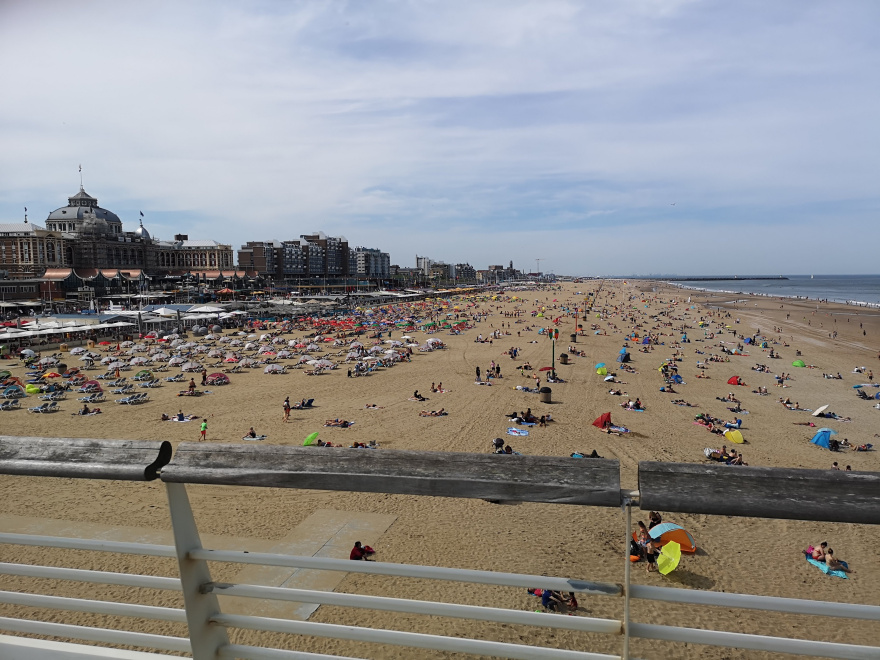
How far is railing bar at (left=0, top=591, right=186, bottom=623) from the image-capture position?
4.32 feet

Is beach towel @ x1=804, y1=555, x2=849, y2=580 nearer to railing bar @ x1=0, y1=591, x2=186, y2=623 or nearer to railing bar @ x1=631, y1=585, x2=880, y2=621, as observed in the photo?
railing bar @ x1=631, y1=585, x2=880, y2=621

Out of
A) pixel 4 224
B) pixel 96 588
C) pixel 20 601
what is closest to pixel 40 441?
pixel 20 601

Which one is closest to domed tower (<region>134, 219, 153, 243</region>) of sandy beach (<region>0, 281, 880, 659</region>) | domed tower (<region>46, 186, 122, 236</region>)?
domed tower (<region>46, 186, 122, 236</region>)

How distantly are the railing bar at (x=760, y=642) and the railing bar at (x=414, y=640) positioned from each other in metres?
0.11

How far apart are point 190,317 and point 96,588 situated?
3981 centimetres

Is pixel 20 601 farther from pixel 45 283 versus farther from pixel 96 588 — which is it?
pixel 45 283

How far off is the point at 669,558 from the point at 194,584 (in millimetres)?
8398

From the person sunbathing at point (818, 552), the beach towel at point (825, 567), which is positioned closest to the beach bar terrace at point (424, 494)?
the beach towel at point (825, 567)

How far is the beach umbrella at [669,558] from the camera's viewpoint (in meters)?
7.95

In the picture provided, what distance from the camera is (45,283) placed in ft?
211

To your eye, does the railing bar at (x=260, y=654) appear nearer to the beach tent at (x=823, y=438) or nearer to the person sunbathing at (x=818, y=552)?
the person sunbathing at (x=818, y=552)

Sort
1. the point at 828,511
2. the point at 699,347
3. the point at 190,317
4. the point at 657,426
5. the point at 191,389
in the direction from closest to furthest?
the point at 828,511, the point at 657,426, the point at 191,389, the point at 699,347, the point at 190,317

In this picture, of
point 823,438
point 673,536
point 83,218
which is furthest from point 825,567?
point 83,218

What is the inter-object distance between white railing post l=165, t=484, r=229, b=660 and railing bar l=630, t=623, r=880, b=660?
98 centimetres
